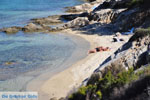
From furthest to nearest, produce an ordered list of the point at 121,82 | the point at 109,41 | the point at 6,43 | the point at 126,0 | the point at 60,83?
1. the point at 126,0
2. the point at 6,43
3. the point at 109,41
4. the point at 60,83
5. the point at 121,82

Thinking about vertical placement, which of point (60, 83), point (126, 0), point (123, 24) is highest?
point (126, 0)

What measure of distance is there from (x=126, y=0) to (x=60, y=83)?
20.0 meters

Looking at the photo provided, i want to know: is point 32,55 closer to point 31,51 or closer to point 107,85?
point 31,51

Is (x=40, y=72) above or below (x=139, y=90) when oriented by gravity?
below

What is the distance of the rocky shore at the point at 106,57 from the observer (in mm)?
6449

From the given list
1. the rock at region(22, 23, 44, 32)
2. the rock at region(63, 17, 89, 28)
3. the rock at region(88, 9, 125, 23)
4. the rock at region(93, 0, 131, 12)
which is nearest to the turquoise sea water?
the rock at region(22, 23, 44, 32)

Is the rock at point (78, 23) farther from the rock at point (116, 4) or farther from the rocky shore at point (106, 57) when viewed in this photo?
the rock at point (116, 4)

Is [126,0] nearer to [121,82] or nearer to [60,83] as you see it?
[60,83]

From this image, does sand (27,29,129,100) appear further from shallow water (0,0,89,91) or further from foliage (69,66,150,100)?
foliage (69,66,150,100)

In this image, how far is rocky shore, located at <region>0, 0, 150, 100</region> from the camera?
21.2 ft

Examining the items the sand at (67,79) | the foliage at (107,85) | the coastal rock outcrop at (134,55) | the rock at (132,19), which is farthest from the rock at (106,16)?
the foliage at (107,85)

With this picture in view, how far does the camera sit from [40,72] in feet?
45.0

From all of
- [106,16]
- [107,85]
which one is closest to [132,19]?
[106,16]

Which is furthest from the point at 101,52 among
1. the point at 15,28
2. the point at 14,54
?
the point at 15,28
